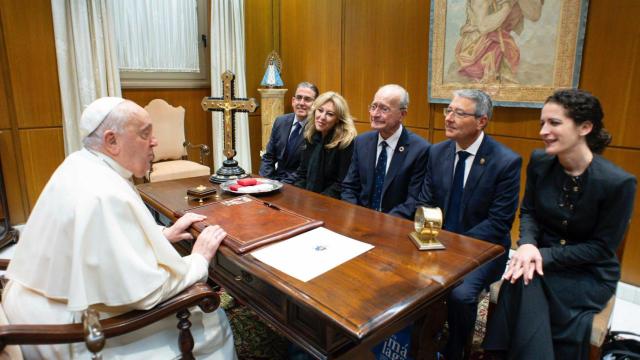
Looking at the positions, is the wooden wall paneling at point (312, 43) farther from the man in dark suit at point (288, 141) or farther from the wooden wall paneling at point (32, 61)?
the wooden wall paneling at point (32, 61)

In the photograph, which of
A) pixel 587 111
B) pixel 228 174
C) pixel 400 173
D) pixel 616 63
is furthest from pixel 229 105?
pixel 616 63

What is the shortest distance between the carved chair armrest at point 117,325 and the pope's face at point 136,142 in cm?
50

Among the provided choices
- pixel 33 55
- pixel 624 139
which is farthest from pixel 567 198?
pixel 33 55

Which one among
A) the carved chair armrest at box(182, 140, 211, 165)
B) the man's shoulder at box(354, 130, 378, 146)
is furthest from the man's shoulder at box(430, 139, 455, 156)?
the carved chair armrest at box(182, 140, 211, 165)

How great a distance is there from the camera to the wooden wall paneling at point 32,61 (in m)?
3.78

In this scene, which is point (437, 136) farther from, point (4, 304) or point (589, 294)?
point (4, 304)

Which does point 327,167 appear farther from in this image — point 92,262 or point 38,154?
point 38,154

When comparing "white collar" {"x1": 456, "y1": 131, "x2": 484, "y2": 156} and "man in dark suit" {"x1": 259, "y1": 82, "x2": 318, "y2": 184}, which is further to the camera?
"man in dark suit" {"x1": 259, "y1": 82, "x2": 318, "y2": 184}

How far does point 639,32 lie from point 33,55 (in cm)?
505

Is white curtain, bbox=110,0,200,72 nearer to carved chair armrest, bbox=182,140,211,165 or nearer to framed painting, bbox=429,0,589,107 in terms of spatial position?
carved chair armrest, bbox=182,140,211,165

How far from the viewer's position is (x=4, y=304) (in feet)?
4.51

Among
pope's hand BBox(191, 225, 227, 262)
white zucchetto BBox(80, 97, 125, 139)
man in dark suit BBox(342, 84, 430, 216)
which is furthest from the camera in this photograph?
man in dark suit BBox(342, 84, 430, 216)

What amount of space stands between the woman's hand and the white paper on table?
63cm

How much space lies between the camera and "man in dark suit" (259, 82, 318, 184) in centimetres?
333
